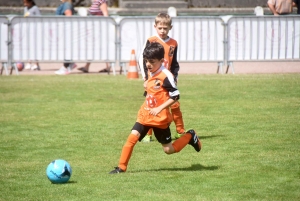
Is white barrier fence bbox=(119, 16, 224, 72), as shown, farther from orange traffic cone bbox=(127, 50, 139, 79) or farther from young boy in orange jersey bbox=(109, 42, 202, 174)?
young boy in orange jersey bbox=(109, 42, 202, 174)

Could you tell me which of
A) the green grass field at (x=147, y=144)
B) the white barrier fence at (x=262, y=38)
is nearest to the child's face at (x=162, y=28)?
the green grass field at (x=147, y=144)

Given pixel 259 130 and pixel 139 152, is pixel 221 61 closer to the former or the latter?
pixel 259 130

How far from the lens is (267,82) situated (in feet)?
54.5

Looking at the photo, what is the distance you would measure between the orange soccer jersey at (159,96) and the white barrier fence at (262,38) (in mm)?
10896

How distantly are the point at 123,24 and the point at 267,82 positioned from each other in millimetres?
4161

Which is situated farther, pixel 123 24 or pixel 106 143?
pixel 123 24

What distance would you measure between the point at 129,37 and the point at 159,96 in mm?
10894

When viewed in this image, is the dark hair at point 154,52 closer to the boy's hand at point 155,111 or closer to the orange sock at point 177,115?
the boy's hand at point 155,111

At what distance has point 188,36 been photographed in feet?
61.4

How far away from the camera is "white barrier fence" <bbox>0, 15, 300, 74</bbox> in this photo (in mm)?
18625

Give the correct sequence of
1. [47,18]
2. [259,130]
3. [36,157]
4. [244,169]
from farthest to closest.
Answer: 1. [47,18]
2. [259,130]
3. [36,157]
4. [244,169]

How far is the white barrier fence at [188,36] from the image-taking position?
61.2 feet

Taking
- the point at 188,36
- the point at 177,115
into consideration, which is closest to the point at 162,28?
the point at 177,115

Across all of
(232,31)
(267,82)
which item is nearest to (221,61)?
(232,31)
